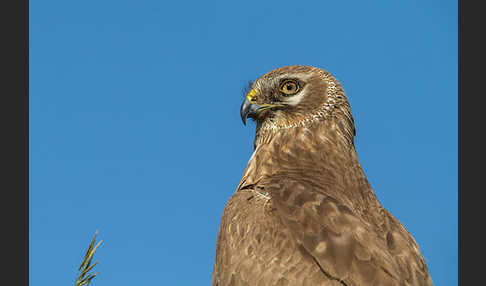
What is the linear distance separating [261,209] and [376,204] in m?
1.24

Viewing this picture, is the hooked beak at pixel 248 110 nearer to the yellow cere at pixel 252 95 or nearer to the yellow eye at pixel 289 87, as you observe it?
the yellow cere at pixel 252 95

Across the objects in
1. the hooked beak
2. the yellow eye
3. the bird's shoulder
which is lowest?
the bird's shoulder

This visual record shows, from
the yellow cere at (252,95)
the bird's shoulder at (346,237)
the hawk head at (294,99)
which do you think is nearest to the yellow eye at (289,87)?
the hawk head at (294,99)

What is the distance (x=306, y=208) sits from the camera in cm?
501

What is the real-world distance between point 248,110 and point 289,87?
551 millimetres

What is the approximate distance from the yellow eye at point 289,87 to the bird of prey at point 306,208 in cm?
1

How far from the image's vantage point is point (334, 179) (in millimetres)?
5715

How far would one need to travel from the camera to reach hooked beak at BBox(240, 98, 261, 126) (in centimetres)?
676

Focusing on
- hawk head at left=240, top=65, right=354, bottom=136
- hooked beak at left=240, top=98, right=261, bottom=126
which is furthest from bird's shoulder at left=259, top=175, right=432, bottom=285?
hooked beak at left=240, top=98, right=261, bottom=126

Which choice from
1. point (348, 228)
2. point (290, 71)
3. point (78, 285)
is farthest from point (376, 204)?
point (78, 285)

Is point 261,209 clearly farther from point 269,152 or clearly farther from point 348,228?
point 269,152

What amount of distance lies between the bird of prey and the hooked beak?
0.04 ft

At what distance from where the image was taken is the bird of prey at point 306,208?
4637 mm

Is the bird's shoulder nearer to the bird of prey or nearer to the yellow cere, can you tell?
the bird of prey
